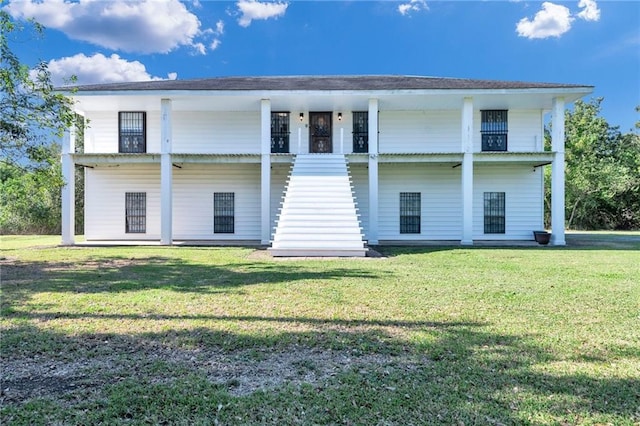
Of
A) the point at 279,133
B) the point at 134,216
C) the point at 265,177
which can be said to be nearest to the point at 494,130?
the point at 279,133

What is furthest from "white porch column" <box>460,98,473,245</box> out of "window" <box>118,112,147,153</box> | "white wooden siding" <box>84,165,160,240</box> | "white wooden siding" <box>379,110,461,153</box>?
"window" <box>118,112,147,153</box>

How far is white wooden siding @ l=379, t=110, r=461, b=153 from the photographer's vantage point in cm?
1672

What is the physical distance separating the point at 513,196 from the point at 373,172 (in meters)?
6.71

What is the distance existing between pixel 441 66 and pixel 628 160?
49.5ft

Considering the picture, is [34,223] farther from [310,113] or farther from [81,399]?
[81,399]

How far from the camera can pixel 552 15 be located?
81.1ft

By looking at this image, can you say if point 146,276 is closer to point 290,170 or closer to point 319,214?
point 319,214

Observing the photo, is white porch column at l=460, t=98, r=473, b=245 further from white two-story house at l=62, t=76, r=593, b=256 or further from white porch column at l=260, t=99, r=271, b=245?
white porch column at l=260, t=99, r=271, b=245

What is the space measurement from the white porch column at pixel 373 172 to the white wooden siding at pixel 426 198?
2231 millimetres

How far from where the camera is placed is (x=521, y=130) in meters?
16.6

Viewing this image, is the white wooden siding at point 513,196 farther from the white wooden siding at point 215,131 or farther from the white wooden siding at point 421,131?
the white wooden siding at point 215,131

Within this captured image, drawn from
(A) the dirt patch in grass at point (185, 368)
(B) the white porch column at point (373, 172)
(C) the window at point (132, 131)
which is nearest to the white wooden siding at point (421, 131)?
(B) the white porch column at point (373, 172)

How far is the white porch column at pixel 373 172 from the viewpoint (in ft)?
47.7

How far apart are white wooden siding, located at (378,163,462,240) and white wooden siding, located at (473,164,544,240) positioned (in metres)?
0.84
